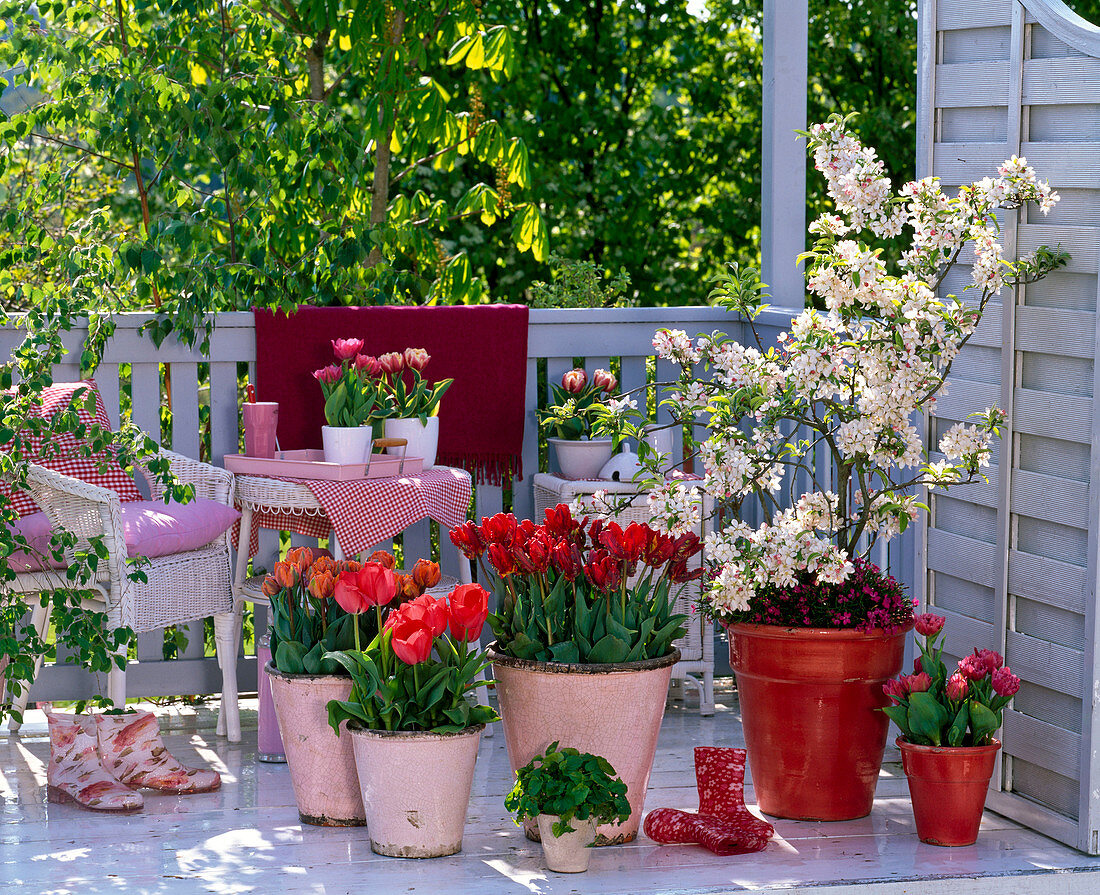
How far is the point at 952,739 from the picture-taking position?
8.82ft

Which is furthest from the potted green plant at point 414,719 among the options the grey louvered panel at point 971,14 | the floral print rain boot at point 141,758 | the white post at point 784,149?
the white post at point 784,149

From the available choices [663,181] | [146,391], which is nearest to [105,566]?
[146,391]

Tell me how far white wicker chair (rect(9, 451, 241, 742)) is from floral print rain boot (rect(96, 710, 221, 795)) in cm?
13

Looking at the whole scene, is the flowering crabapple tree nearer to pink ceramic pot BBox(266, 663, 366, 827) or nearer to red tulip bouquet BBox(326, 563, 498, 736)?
red tulip bouquet BBox(326, 563, 498, 736)

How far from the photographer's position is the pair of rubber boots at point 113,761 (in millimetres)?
3098

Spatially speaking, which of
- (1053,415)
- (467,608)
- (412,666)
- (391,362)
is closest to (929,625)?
(1053,415)

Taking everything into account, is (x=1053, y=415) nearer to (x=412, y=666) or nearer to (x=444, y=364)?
(x=412, y=666)

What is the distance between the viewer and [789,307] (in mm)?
4137

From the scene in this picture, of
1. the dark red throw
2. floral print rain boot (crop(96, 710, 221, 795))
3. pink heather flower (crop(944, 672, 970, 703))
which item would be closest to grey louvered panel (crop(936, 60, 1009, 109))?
pink heather flower (crop(944, 672, 970, 703))

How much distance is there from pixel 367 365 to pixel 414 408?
185 mm

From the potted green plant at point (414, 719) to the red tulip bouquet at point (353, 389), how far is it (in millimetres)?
932

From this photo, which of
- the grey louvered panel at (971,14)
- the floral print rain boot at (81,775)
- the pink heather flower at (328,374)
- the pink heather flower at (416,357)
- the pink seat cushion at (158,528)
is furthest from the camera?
the pink heather flower at (416,357)

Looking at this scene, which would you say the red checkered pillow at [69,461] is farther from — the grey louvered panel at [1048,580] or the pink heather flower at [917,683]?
the grey louvered panel at [1048,580]

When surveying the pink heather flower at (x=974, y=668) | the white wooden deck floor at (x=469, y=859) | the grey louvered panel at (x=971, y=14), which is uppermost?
the grey louvered panel at (x=971, y=14)
